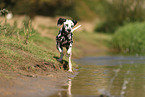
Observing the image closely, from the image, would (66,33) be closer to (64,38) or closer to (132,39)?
(64,38)

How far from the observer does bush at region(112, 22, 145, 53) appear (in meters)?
25.0

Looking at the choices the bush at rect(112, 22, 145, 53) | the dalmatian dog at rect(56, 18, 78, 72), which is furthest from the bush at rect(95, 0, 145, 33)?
the dalmatian dog at rect(56, 18, 78, 72)

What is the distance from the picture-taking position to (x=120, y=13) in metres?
31.8

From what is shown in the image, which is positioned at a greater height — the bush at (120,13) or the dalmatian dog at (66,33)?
the bush at (120,13)

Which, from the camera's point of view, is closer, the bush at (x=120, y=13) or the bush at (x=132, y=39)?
the bush at (x=132, y=39)

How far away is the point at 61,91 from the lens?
825 cm

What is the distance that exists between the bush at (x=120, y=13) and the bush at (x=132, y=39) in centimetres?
460

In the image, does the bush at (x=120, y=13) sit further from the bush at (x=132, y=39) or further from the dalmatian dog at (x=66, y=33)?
the dalmatian dog at (x=66, y=33)

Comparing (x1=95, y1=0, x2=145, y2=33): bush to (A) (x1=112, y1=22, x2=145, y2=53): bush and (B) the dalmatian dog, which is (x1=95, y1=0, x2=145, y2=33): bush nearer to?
(A) (x1=112, y1=22, x2=145, y2=53): bush

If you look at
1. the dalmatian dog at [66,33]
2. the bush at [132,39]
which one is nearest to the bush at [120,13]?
the bush at [132,39]

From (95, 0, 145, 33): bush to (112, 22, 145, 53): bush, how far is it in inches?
181

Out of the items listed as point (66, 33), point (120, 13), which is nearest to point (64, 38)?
point (66, 33)

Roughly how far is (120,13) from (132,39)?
7.01 metres

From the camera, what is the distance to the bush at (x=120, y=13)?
30875 mm
